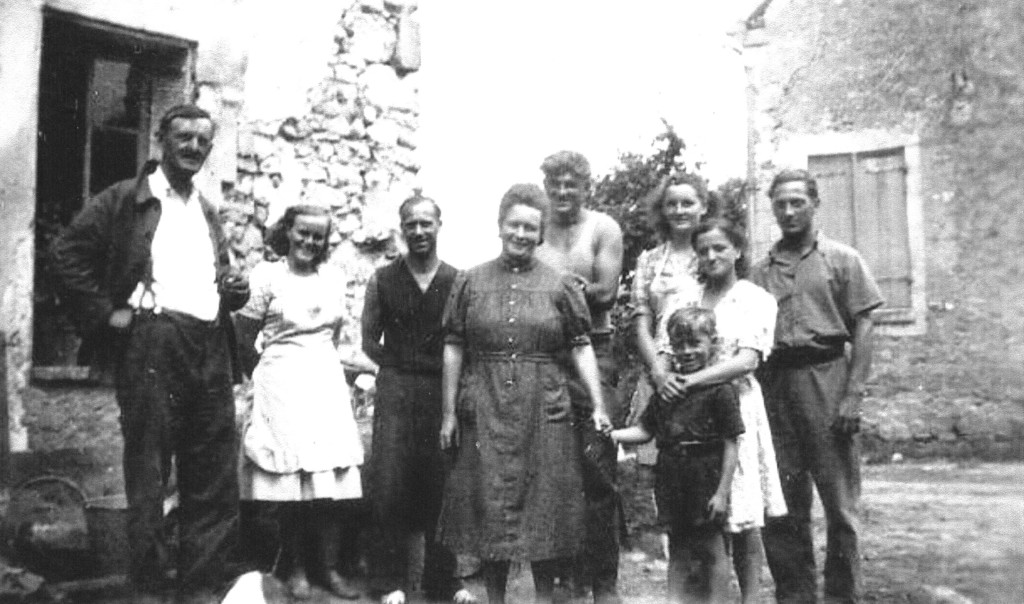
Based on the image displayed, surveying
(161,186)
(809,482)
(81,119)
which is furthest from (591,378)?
(81,119)

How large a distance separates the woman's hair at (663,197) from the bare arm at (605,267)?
0.17 metres

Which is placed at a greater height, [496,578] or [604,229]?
[604,229]

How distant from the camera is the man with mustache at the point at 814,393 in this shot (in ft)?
14.0

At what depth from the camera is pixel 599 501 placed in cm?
425

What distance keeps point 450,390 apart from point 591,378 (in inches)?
21.3

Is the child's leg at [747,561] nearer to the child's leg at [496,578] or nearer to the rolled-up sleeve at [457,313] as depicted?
the child's leg at [496,578]

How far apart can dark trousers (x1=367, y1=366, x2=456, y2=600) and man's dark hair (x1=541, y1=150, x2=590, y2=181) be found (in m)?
1.00

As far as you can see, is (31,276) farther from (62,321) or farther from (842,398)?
(842,398)

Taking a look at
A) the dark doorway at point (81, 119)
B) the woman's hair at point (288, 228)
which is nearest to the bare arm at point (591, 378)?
the woman's hair at point (288, 228)

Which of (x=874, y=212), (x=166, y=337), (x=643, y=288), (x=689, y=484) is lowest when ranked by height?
(x=689, y=484)

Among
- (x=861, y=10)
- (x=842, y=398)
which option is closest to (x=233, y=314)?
(x=842, y=398)

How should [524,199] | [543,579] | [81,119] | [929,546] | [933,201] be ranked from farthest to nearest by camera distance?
[933,201], [929,546], [81,119], [524,199], [543,579]

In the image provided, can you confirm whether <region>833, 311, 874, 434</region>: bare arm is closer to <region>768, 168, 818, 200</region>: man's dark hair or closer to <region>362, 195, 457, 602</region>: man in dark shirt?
<region>768, 168, 818, 200</region>: man's dark hair

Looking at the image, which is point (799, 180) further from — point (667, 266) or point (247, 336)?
point (247, 336)
